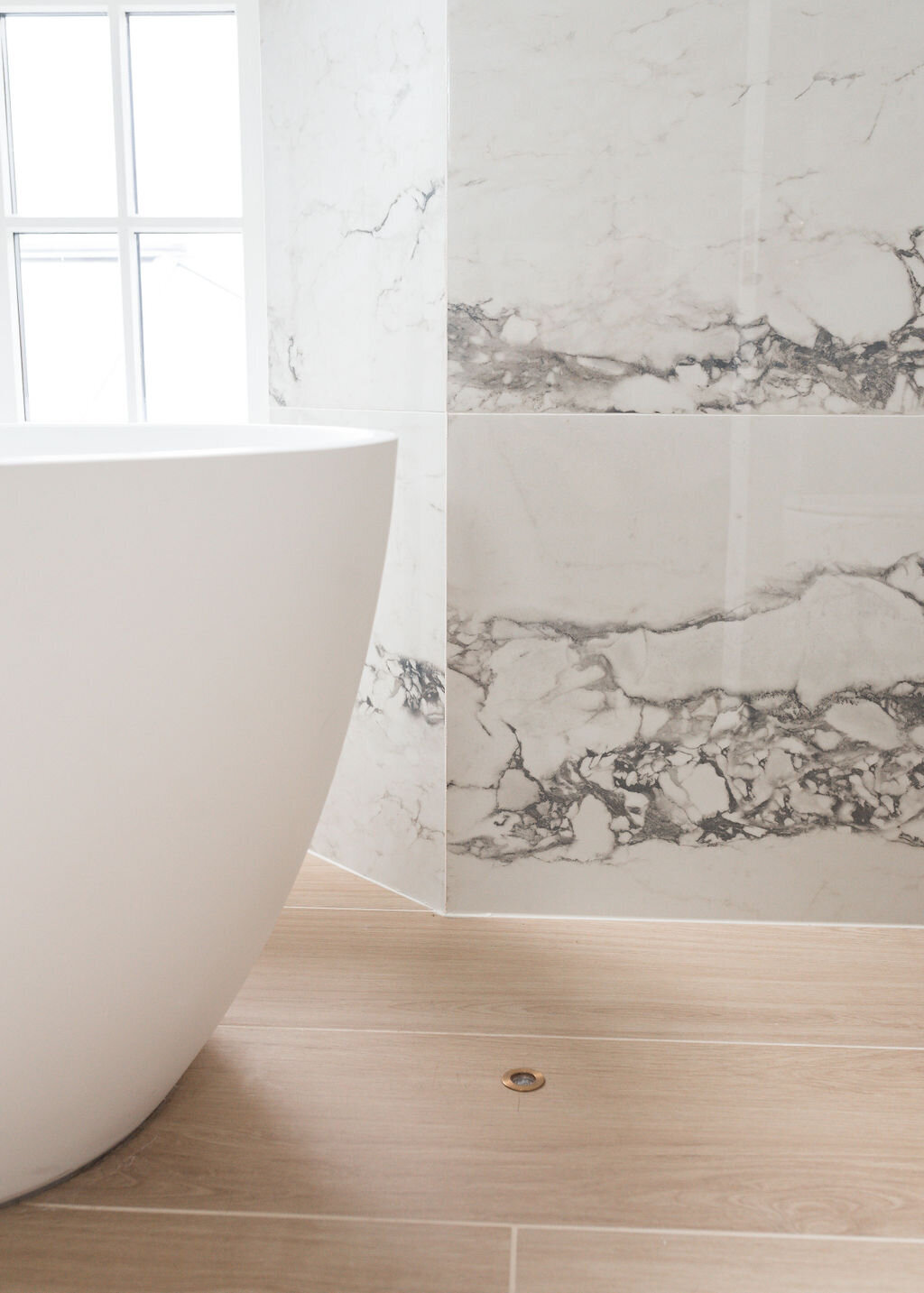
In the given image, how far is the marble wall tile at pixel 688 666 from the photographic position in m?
1.64

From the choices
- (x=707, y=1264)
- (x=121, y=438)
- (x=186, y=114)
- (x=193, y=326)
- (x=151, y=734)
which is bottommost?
(x=707, y=1264)

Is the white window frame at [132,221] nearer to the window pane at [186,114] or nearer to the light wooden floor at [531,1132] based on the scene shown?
the window pane at [186,114]

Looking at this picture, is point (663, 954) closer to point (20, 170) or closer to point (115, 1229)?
point (115, 1229)

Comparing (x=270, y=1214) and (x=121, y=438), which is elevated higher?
(x=121, y=438)

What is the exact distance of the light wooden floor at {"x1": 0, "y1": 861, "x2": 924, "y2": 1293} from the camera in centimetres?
109

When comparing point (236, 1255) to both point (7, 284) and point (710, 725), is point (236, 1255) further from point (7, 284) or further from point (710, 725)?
point (7, 284)

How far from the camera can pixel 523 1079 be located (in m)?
1.36

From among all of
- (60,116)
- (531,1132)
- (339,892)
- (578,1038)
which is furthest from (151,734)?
(60,116)

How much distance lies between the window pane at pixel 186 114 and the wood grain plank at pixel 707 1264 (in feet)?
5.77

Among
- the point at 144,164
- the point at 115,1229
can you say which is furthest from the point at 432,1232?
the point at 144,164

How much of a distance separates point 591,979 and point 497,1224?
1.58 feet

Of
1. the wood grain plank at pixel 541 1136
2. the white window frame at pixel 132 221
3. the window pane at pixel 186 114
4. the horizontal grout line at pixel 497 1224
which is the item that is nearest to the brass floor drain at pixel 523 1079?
the wood grain plank at pixel 541 1136

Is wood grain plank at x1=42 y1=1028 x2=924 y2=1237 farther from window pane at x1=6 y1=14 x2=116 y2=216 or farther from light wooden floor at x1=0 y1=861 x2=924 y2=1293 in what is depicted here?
window pane at x1=6 y1=14 x2=116 y2=216

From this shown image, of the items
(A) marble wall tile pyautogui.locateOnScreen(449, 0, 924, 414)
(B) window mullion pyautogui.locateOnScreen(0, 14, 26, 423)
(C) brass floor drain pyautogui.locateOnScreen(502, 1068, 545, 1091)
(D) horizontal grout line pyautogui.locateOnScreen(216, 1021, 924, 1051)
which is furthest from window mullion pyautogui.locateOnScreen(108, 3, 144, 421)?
(C) brass floor drain pyautogui.locateOnScreen(502, 1068, 545, 1091)
